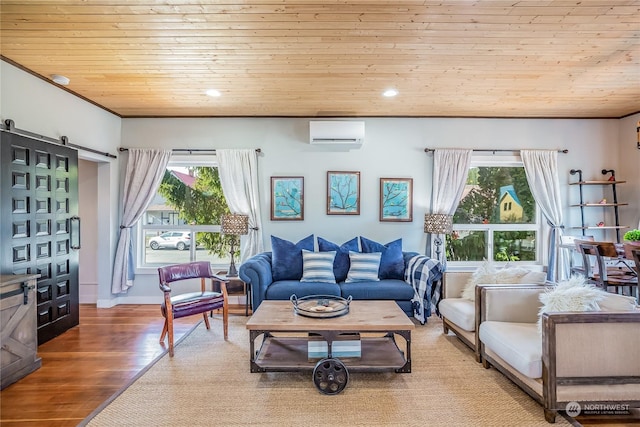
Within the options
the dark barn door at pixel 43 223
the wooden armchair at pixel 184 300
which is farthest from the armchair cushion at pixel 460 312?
the dark barn door at pixel 43 223

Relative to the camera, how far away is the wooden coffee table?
8.02 ft

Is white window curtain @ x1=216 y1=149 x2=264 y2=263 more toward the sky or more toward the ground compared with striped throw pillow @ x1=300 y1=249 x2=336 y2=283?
more toward the sky

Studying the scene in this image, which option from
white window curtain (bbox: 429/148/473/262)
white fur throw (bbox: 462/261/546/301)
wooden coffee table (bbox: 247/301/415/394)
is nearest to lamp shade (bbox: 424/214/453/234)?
white window curtain (bbox: 429/148/473/262)

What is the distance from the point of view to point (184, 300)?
3.34m

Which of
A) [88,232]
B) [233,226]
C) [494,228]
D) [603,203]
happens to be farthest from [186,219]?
[603,203]

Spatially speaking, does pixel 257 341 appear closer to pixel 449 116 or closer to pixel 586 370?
pixel 586 370

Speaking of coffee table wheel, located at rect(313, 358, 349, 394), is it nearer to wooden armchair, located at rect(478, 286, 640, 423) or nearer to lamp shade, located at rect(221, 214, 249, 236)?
wooden armchair, located at rect(478, 286, 640, 423)

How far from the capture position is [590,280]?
12.8 feet

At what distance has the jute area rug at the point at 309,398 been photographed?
7.00ft

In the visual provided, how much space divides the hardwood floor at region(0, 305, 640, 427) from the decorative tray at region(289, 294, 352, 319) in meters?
1.42

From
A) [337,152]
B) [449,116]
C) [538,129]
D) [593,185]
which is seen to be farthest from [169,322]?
[593,185]

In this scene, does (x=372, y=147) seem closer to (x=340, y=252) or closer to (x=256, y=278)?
(x=340, y=252)

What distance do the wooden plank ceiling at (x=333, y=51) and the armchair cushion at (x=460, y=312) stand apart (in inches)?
90.4

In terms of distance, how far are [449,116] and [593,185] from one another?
2356 millimetres
